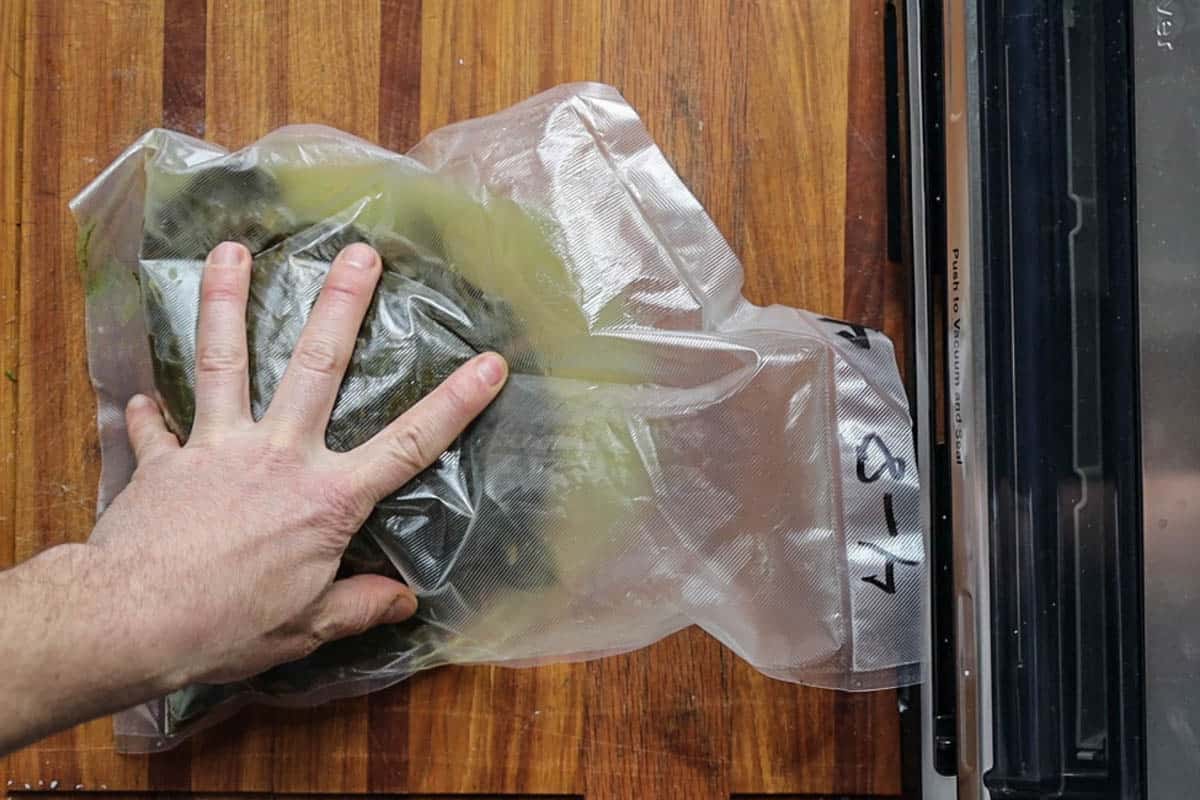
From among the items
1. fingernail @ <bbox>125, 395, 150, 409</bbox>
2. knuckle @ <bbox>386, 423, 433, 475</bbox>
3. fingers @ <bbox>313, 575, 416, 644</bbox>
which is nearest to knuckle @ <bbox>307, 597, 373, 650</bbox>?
fingers @ <bbox>313, 575, 416, 644</bbox>

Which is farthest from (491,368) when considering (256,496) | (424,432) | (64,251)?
(64,251)

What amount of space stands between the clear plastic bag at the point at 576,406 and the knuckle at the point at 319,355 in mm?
71

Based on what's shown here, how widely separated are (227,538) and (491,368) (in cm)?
21

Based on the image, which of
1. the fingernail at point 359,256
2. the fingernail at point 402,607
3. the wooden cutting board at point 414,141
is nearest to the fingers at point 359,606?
the fingernail at point 402,607

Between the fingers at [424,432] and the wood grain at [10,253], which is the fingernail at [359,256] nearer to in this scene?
the fingers at [424,432]

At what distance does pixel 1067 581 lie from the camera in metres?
0.59

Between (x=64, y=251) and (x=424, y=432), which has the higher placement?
(x=64, y=251)

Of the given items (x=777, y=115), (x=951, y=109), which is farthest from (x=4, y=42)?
(x=951, y=109)

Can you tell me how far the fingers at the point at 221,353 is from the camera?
1.95 feet

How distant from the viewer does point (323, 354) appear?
23.4 inches

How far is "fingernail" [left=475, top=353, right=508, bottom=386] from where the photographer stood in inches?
24.5

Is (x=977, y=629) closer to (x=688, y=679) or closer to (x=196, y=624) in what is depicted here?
(x=688, y=679)

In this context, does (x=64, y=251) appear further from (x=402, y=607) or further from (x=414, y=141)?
(x=402, y=607)

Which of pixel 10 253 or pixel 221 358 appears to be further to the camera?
pixel 10 253
